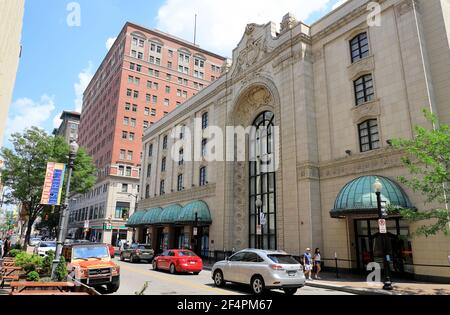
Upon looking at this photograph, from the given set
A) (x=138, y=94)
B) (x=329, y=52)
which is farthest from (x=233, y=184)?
(x=138, y=94)

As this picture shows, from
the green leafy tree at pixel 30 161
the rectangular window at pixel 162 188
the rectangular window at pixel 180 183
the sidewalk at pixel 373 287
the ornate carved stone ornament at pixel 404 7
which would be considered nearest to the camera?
the sidewalk at pixel 373 287

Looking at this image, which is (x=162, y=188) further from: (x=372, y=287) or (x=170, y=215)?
(x=372, y=287)

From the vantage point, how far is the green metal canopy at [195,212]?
33.0m

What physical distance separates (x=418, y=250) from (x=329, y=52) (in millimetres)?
15451

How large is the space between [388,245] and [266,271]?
32.4 ft

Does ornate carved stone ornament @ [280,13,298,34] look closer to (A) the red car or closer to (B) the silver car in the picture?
(A) the red car

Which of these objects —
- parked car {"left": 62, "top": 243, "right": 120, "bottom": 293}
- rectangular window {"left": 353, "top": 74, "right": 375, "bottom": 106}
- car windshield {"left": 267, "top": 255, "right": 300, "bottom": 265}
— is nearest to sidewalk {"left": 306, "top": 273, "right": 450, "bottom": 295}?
car windshield {"left": 267, "top": 255, "right": 300, "bottom": 265}

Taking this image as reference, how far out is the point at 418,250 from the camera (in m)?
17.6

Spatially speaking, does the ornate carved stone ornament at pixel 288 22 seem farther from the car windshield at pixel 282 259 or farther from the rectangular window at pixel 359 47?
the car windshield at pixel 282 259

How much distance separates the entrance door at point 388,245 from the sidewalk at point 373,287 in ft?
5.20

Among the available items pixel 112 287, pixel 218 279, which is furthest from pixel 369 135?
pixel 112 287

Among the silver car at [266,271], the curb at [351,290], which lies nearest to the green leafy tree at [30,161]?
the silver car at [266,271]

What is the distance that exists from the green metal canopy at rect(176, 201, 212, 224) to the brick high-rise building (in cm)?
2890

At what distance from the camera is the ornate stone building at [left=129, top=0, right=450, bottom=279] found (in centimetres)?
1905
